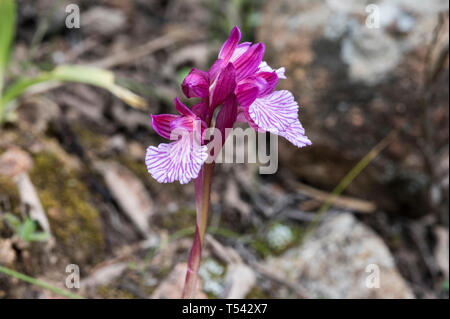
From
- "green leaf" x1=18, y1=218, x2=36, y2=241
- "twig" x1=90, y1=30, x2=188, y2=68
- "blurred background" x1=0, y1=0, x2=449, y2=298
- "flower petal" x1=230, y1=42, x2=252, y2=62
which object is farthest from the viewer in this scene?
Result: "twig" x1=90, y1=30, x2=188, y2=68

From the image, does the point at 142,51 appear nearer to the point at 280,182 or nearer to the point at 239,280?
the point at 280,182

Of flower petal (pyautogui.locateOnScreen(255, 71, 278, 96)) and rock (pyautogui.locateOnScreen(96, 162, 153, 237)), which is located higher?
flower petal (pyautogui.locateOnScreen(255, 71, 278, 96))

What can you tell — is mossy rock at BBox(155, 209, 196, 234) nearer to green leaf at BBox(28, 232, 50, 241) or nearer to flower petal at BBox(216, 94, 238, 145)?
green leaf at BBox(28, 232, 50, 241)

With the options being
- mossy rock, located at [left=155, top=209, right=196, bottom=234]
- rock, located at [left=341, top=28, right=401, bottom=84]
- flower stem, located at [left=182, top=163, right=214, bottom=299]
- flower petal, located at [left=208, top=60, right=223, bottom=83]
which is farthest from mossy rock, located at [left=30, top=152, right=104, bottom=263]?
rock, located at [left=341, top=28, right=401, bottom=84]

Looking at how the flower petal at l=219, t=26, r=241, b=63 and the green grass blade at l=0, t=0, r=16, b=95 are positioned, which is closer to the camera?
the flower petal at l=219, t=26, r=241, b=63

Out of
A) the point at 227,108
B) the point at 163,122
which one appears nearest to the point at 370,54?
the point at 227,108

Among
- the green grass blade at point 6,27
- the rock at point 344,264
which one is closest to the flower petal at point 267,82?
the rock at point 344,264

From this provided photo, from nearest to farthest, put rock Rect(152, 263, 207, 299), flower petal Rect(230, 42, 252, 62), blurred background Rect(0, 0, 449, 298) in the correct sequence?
flower petal Rect(230, 42, 252, 62) → rock Rect(152, 263, 207, 299) → blurred background Rect(0, 0, 449, 298)
